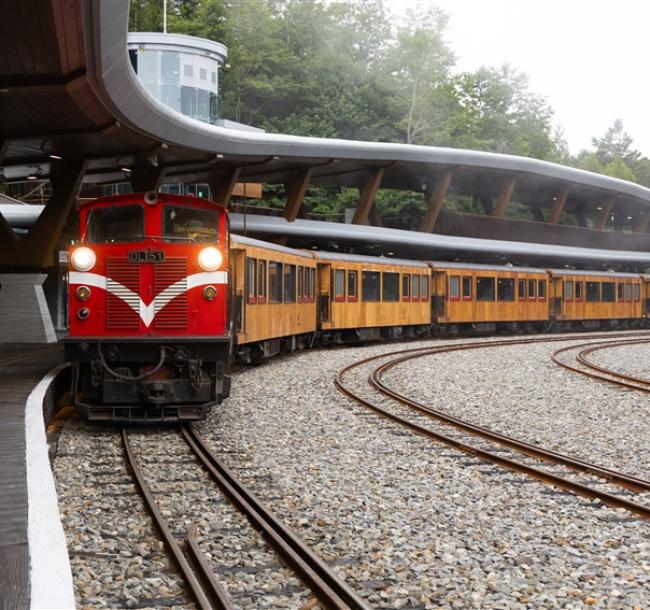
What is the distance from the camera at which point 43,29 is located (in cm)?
1274

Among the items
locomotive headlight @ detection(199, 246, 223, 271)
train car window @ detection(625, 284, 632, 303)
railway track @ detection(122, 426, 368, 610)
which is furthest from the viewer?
train car window @ detection(625, 284, 632, 303)

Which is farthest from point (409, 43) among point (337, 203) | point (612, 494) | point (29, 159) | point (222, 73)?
point (612, 494)

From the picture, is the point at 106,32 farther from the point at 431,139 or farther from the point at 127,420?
the point at 431,139

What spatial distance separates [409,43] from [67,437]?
7385cm

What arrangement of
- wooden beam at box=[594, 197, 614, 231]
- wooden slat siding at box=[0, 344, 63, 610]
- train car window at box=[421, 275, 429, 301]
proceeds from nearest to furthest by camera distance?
wooden slat siding at box=[0, 344, 63, 610] < train car window at box=[421, 275, 429, 301] < wooden beam at box=[594, 197, 614, 231]

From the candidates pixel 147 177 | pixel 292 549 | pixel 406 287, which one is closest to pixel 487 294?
pixel 406 287

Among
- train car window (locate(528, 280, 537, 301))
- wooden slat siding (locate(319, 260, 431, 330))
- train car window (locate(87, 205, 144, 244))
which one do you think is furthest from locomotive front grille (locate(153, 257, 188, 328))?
train car window (locate(528, 280, 537, 301))

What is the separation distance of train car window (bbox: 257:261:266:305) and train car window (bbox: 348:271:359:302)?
7.95 meters

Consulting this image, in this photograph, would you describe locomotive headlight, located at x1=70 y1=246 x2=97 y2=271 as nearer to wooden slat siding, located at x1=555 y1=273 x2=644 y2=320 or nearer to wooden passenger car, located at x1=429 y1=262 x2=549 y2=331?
wooden passenger car, located at x1=429 y1=262 x2=549 y2=331

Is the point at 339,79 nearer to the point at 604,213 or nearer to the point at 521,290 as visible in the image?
the point at 604,213

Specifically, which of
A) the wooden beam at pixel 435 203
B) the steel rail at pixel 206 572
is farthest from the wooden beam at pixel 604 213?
the steel rail at pixel 206 572

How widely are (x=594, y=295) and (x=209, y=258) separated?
103 feet

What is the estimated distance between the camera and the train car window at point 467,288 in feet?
106

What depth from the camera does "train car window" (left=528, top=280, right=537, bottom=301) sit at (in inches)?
1410
